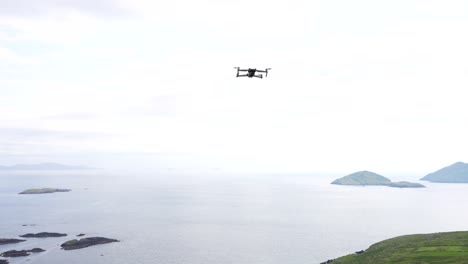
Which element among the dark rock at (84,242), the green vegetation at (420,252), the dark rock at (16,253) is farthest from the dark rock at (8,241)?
the green vegetation at (420,252)

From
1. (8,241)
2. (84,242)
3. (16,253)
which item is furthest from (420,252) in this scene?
(8,241)

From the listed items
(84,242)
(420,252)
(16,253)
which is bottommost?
(84,242)

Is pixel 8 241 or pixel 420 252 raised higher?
pixel 420 252

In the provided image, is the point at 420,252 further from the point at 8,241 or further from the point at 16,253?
the point at 8,241

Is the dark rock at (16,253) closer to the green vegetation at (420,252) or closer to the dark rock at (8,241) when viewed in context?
the dark rock at (8,241)

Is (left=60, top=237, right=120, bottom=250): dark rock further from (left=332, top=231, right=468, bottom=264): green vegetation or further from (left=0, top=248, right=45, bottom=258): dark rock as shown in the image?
(left=332, top=231, right=468, bottom=264): green vegetation

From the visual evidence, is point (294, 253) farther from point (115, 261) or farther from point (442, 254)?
point (115, 261)
